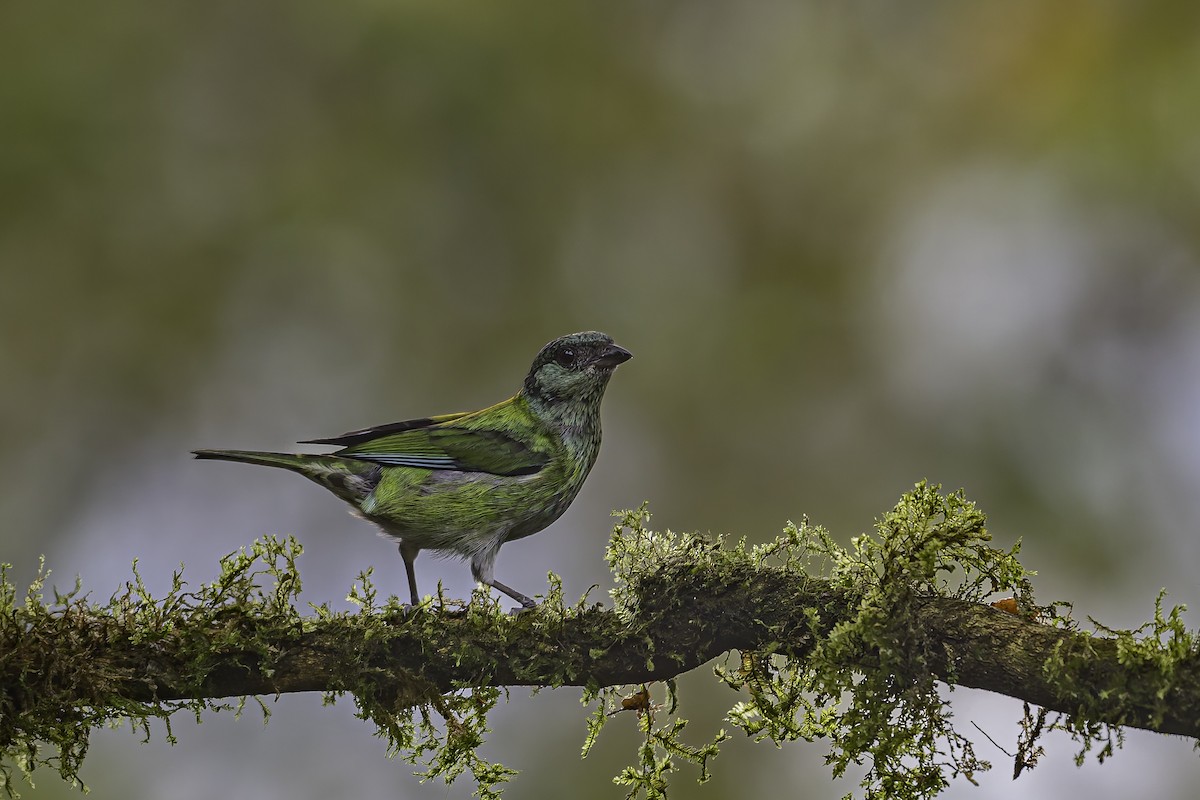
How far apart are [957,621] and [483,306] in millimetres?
6229

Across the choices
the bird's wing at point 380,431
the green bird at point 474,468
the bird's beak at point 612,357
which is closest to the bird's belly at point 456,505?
the green bird at point 474,468

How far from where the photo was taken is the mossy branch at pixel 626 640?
2885 millimetres

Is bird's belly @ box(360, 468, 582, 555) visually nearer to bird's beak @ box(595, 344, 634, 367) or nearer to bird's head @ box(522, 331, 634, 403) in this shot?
bird's head @ box(522, 331, 634, 403)

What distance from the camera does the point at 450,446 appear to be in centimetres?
458

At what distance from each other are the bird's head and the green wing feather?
22cm

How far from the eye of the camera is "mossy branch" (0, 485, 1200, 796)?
2885 millimetres

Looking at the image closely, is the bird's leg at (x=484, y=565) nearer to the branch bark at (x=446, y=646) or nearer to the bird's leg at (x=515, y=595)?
the bird's leg at (x=515, y=595)

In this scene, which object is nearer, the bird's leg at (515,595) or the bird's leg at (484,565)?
the bird's leg at (515,595)

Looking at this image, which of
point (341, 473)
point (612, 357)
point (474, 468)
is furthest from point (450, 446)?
point (612, 357)

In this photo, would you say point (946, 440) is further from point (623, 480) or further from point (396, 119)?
point (396, 119)

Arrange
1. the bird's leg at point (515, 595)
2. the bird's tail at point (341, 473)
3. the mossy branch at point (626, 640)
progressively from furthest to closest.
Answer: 1. the bird's tail at point (341, 473)
2. the bird's leg at point (515, 595)
3. the mossy branch at point (626, 640)

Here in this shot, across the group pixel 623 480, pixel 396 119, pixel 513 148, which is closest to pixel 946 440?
pixel 623 480

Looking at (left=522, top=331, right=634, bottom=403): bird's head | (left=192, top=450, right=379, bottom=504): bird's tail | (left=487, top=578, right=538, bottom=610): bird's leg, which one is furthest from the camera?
(left=522, top=331, right=634, bottom=403): bird's head

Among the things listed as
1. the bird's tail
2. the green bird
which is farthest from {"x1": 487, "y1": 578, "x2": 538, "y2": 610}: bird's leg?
the bird's tail
